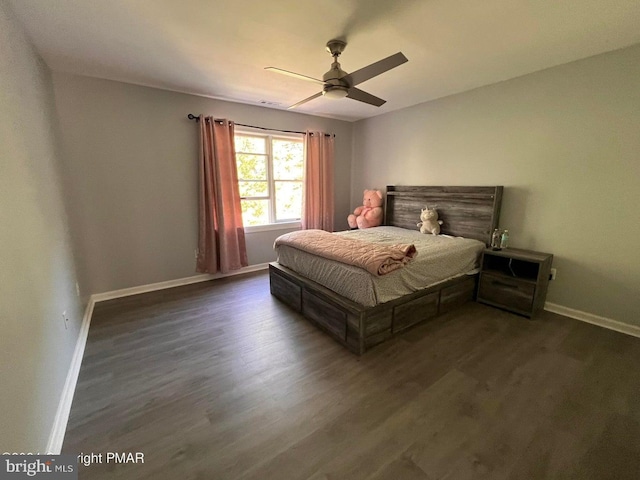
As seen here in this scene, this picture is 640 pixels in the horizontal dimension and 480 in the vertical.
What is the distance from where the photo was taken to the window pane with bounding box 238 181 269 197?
13.5 feet

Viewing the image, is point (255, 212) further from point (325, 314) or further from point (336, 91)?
point (336, 91)

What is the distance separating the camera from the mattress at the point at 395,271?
2244mm

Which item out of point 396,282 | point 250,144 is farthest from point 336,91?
point 250,144

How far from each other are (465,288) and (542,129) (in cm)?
186

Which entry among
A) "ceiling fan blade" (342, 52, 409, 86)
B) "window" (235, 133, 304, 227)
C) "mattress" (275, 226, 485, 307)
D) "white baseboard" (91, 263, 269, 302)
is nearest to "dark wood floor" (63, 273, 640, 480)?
"mattress" (275, 226, 485, 307)

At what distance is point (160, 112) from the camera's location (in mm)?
3305

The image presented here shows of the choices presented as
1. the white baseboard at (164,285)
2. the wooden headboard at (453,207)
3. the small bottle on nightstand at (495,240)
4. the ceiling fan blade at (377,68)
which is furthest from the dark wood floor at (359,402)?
the ceiling fan blade at (377,68)

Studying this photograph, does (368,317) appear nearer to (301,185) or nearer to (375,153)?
(301,185)

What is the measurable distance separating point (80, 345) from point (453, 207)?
4.26m

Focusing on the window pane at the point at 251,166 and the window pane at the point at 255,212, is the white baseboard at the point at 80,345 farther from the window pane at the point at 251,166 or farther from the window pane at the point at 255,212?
the window pane at the point at 251,166

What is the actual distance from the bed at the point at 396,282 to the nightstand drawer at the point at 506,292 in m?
0.12

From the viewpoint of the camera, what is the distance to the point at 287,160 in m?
4.49

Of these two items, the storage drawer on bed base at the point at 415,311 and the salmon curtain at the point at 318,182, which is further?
the salmon curtain at the point at 318,182

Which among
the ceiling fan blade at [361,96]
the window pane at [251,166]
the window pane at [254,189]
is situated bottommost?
the window pane at [254,189]
